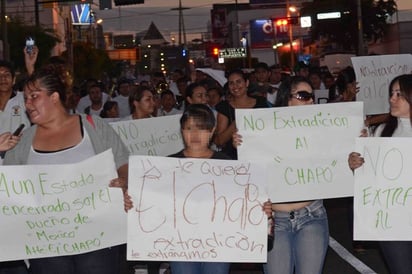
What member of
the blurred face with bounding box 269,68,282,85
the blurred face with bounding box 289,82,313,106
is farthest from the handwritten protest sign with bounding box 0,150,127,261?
the blurred face with bounding box 269,68,282,85

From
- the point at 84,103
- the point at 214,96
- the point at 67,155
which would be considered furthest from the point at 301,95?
the point at 84,103

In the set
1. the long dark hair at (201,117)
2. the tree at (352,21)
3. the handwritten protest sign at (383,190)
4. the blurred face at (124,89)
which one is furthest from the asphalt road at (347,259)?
the tree at (352,21)

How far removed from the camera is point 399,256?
218 inches

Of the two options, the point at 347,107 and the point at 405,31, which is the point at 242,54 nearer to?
the point at 405,31

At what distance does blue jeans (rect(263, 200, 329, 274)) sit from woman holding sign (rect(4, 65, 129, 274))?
98cm

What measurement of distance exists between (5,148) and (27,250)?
588 mm

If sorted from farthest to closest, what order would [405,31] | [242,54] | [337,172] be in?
1. [405,31]
2. [242,54]
3. [337,172]

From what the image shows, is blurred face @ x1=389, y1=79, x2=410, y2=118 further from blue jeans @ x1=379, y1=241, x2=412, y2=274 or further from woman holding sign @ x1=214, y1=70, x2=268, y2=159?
woman holding sign @ x1=214, y1=70, x2=268, y2=159

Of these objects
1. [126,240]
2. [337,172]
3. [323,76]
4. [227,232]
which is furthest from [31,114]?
[323,76]

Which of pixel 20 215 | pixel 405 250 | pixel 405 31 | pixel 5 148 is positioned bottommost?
pixel 405 250

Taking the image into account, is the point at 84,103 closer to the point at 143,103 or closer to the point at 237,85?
the point at 143,103

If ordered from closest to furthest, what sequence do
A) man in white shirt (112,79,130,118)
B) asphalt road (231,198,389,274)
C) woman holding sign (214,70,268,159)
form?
woman holding sign (214,70,268,159)
asphalt road (231,198,389,274)
man in white shirt (112,79,130,118)

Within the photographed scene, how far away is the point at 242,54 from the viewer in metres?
64.2

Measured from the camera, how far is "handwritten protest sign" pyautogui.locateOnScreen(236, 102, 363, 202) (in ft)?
19.0
